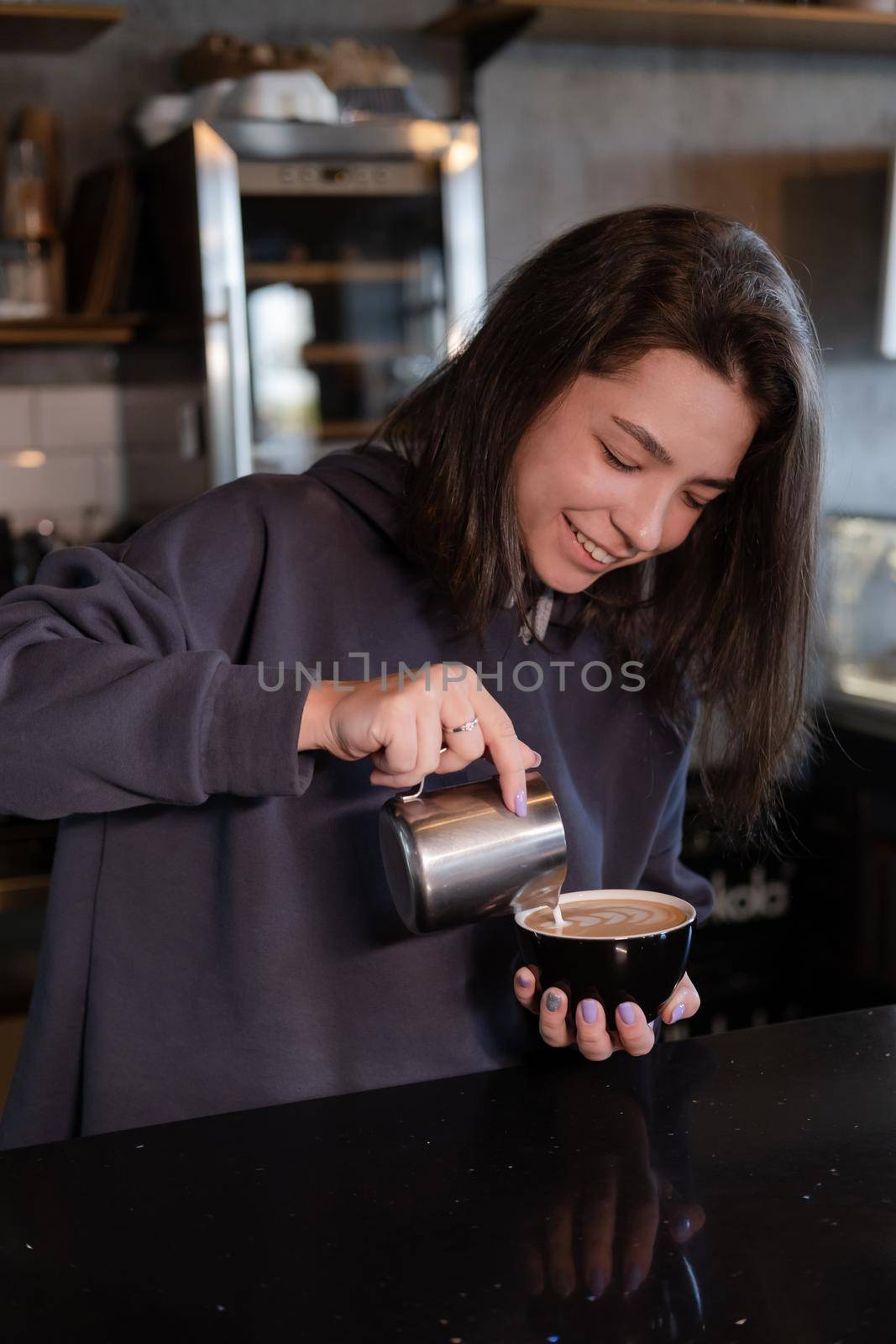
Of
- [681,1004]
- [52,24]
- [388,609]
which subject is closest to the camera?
[681,1004]

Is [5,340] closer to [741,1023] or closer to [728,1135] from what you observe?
[741,1023]

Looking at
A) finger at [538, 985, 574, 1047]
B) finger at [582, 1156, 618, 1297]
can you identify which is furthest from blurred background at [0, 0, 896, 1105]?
finger at [582, 1156, 618, 1297]

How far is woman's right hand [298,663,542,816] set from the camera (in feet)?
2.66

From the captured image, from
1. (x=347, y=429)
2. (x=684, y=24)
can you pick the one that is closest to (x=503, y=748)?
(x=347, y=429)

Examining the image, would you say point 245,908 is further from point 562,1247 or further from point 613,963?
point 562,1247

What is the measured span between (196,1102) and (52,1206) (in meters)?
0.30

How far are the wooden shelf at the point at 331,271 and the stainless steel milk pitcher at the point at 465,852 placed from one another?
1778mm

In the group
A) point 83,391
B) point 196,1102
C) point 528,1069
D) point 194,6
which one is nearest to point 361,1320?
point 528,1069

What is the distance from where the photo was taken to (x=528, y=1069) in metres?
0.89

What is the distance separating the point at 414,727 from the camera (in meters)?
0.81

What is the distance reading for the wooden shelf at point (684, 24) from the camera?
2672mm

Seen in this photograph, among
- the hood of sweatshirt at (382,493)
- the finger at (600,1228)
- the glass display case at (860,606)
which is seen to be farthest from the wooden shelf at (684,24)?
the finger at (600,1228)

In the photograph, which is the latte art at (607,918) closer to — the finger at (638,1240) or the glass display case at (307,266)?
the finger at (638,1240)

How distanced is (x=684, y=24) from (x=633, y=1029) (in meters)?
2.53
